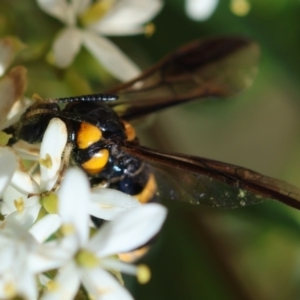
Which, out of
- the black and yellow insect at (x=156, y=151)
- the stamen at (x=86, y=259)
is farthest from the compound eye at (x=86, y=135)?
the stamen at (x=86, y=259)

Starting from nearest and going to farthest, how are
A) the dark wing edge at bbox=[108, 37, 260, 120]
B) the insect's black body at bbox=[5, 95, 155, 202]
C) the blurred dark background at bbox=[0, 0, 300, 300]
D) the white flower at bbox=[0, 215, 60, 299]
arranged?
the white flower at bbox=[0, 215, 60, 299] → the insect's black body at bbox=[5, 95, 155, 202] → the dark wing edge at bbox=[108, 37, 260, 120] → the blurred dark background at bbox=[0, 0, 300, 300]

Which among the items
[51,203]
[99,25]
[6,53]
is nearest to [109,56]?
[99,25]

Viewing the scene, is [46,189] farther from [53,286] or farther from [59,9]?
[59,9]

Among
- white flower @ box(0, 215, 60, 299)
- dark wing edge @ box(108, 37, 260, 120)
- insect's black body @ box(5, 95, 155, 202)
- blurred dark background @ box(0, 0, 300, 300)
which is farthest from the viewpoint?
blurred dark background @ box(0, 0, 300, 300)

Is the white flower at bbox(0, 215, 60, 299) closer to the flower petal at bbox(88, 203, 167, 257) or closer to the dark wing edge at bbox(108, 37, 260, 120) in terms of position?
the flower petal at bbox(88, 203, 167, 257)

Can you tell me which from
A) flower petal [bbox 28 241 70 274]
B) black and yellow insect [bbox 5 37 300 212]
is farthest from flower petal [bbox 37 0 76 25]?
flower petal [bbox 28 241 70 274]

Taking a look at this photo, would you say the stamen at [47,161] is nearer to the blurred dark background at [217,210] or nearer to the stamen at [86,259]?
the stamen at [86,259]

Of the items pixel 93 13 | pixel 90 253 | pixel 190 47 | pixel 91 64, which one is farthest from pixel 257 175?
pixel 91 64

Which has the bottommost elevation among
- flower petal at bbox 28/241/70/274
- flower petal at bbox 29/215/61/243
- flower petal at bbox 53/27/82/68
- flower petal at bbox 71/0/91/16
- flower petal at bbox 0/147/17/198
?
flower petal at bbox 28/241/70/274
